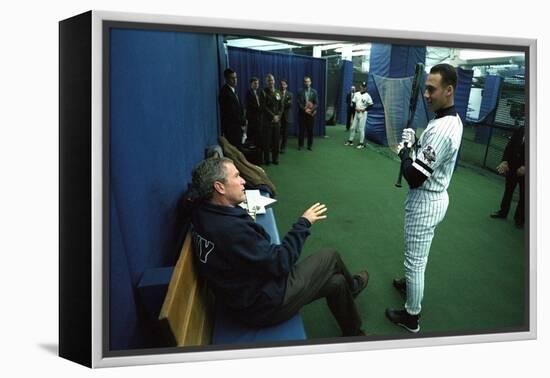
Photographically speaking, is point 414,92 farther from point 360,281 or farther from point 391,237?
point 360,281

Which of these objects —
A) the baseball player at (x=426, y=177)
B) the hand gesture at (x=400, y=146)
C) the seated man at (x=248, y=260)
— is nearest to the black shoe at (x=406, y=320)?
the baseball player at (x=426, y=177)

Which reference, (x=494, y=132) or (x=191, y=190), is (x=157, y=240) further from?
(x=494, y=132)

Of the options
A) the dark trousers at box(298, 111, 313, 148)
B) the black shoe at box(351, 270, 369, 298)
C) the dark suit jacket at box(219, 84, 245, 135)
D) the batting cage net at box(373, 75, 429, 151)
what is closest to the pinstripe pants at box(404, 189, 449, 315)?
the black shoe at box(351, 270, 369, 298)

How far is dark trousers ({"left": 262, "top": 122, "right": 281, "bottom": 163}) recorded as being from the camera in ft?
8.13

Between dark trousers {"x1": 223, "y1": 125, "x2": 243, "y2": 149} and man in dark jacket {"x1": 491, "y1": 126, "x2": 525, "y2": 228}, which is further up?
dark trousers {"x1": 223, "y1": 125, "x2": 243, "y2": 149}

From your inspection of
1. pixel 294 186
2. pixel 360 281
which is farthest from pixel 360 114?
pixel 360 281

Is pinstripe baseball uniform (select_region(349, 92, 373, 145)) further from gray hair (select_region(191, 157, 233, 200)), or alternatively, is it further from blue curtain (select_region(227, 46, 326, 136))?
gray hair (select_region(191, 157, 233, 200))

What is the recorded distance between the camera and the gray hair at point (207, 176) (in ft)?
7.17

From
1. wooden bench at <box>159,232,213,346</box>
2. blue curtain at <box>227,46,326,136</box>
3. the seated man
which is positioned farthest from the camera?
blue curtain at <box>227,46,326,136</box>

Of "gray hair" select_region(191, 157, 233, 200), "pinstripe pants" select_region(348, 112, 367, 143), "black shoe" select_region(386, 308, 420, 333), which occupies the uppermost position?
"pinstripe pants" select_region(348, 112, 367, 143)

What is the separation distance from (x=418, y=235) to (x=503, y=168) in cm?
59

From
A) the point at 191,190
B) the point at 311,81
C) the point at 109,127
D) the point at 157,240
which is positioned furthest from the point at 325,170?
the point at 109,127

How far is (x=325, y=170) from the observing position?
2508mm

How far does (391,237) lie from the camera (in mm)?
2602
